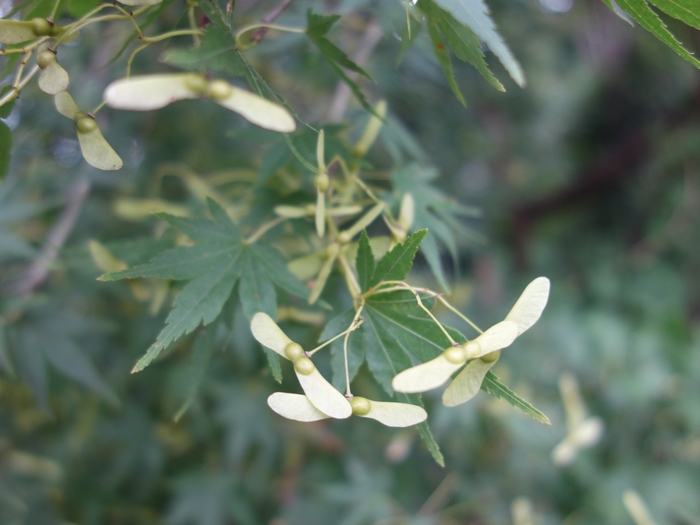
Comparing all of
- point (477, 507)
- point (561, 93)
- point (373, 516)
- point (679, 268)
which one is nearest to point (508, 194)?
point (561, 93)

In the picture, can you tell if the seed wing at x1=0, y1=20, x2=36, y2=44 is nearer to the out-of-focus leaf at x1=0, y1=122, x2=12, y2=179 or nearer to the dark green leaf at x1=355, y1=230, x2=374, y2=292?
the out-of-focus leaf at x1=0, y1=122, x2=12, y2=179

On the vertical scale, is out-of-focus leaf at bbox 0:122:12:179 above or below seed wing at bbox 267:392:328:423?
below

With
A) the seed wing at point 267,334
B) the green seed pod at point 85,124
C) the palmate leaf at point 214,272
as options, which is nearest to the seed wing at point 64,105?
the green seed pod at point 85,124

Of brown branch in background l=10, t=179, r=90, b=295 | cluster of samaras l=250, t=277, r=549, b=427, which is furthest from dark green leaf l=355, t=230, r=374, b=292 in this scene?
brown branch in background l=10, t=179, r=90, b=295

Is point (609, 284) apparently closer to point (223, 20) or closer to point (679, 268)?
point (679, 268)

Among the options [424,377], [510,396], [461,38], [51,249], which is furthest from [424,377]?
[51,249]

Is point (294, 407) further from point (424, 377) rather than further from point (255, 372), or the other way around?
point (255, 372)
